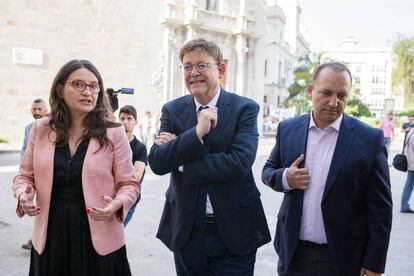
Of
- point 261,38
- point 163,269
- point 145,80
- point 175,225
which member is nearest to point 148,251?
point 163,269

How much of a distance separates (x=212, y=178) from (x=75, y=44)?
17720 millimetres

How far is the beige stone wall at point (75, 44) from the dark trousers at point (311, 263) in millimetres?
15616

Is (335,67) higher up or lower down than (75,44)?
lower down

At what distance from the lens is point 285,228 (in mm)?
2510

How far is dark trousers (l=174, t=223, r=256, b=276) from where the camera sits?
2.44 meters

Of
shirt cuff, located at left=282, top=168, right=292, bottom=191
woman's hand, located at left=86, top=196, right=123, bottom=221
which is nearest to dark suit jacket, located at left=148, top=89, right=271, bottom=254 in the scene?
shirt cuff, located at left=282, top=168, right=292, bottom=191

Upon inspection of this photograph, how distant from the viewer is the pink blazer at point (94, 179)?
234 cm

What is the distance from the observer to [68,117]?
8.25 ft

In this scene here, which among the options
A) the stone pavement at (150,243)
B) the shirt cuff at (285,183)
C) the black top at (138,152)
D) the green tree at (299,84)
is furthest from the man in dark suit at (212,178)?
the green tree at (299,84)

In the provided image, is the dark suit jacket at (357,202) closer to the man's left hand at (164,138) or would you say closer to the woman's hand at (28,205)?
the man's left hand at (164,138)

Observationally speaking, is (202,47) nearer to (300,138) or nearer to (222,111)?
(222,111)

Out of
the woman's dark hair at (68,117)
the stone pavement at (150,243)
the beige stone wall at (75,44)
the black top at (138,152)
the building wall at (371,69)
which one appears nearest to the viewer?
the woman's dark hair at (68,117)

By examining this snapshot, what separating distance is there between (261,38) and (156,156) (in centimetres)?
2586

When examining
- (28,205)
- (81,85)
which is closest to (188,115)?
(81,85)
